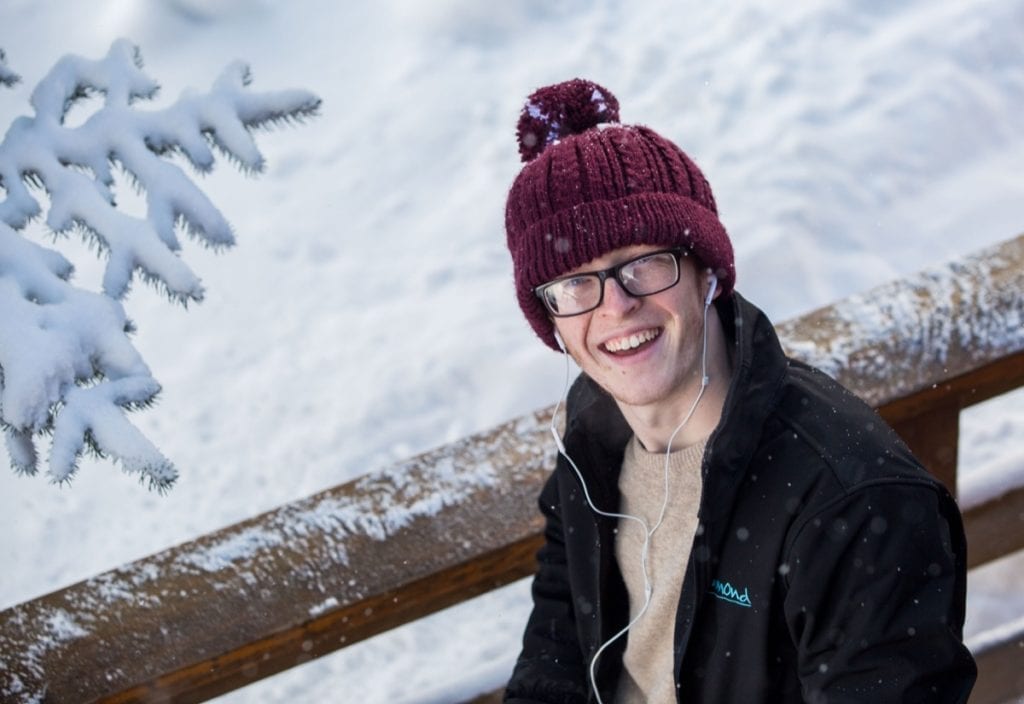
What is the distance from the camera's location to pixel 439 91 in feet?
15.5

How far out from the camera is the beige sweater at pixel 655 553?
1.57 meters

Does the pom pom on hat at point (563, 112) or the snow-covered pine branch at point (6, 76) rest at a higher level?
the snow-covered pine branch at point (6, 76)

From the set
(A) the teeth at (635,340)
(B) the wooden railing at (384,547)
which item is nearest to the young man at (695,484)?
(A) the teeth at (635,340)

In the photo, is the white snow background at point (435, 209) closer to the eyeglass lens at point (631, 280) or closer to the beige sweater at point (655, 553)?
the beige sweater at point (655, 553)

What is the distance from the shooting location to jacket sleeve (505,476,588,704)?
5.69ft

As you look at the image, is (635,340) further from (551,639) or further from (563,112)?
(551,639)

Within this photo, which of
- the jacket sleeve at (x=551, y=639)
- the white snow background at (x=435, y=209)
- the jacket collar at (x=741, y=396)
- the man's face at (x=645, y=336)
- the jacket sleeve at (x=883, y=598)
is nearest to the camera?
the jacket sleeve at (x=883, y=598)

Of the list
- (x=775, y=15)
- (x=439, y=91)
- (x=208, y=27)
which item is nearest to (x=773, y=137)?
(x=775, y=15)

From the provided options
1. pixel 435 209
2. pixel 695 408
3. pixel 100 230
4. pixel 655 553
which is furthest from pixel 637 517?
pixel 435 209

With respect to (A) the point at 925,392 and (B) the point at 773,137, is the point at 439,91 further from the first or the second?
(A) the point at 925,392

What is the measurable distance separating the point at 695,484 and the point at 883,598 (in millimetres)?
361

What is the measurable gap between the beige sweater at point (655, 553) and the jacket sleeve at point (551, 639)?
3.7 inches

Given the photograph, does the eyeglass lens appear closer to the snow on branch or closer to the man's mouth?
the man's mouth

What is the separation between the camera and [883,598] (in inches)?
49.6
